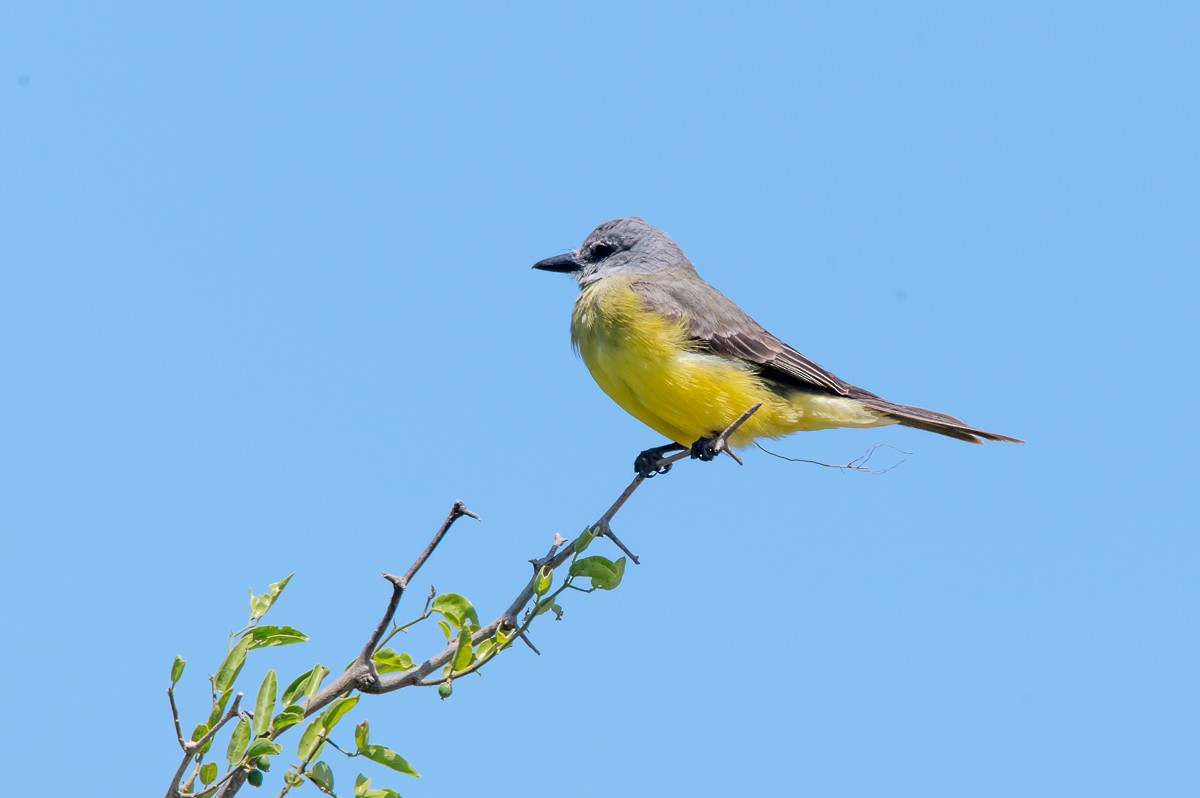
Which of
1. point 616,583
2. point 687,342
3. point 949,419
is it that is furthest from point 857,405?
point 616,583

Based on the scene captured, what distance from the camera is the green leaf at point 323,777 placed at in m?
2.47

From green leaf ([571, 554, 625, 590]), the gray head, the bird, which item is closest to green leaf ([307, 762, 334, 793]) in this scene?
green leaf ([571, 554, 625, 590])

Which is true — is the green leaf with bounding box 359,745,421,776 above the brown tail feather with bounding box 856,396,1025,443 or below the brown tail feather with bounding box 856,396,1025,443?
below

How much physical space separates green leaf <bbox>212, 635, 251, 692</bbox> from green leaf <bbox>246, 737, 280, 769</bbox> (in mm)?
213

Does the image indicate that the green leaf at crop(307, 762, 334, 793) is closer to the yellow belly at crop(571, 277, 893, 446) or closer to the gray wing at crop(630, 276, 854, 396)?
the yellow belly at crop(571, 277, 893, 446)

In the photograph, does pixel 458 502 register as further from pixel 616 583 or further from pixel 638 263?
pixel 638 263

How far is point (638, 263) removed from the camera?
7.66m

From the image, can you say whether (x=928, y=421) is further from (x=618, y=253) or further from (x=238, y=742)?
(x=238, y=742)

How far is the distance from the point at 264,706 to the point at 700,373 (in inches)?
160

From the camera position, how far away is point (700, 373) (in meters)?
6.32

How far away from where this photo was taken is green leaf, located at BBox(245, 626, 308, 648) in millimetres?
2691

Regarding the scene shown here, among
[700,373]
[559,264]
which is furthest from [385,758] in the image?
[559,264]

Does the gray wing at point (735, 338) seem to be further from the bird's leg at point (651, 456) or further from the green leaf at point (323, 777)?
the green leaf at point (323, 777)

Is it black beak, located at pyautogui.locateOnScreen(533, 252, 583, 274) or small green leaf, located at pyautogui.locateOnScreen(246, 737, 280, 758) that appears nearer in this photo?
small green leaf, located at pyautogui.locateOnScreen(246, 737, 280, 758)
